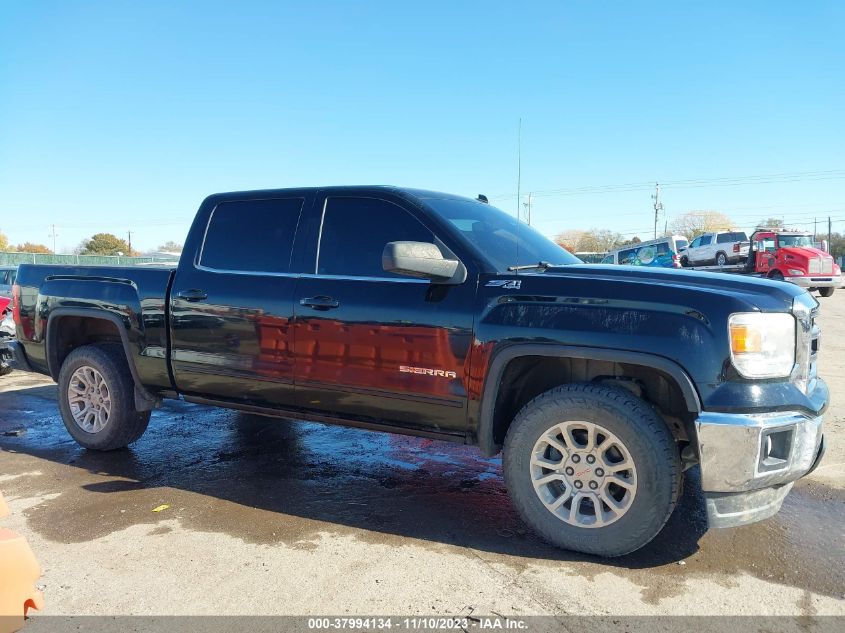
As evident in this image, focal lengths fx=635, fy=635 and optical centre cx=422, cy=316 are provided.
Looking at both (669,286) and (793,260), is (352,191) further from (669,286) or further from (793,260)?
(793,260)

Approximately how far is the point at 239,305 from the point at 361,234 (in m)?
0.97

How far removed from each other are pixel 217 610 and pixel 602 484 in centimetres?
192

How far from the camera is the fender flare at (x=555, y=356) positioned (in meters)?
2.99

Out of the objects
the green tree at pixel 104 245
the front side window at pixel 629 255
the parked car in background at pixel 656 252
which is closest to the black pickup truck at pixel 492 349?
the parked car in background at pixel 656 252

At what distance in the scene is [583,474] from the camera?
10.7ft

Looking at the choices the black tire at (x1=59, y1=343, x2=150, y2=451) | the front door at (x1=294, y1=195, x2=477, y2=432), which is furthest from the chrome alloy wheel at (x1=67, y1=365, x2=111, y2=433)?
the front door at (x1=294, y1=195, x2=477, y2=432)

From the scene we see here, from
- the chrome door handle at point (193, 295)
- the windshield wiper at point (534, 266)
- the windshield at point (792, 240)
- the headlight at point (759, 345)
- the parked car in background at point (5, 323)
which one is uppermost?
the windshield at point (792, 240)

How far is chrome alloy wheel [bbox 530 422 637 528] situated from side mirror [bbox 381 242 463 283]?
1.02 meters

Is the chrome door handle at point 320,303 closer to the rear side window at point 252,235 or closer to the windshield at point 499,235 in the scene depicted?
the rear side window at point 252,235

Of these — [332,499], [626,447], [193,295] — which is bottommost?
[332,499]

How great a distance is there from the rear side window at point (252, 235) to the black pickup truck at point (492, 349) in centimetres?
2

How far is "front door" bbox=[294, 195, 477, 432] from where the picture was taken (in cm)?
355

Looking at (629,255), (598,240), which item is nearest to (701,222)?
(598,240)

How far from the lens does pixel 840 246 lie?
74.0 metres
